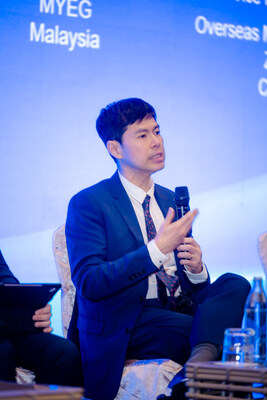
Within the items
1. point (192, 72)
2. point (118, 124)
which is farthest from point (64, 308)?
point (192, 72)

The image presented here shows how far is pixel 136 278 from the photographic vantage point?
Answer: 221 cm

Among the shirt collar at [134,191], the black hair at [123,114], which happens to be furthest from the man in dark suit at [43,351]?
the black hair at [123,114]

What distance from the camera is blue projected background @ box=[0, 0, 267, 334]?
348 cm

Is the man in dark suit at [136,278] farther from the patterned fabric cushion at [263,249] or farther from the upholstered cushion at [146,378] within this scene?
the patterned fabric cushion at [263,249]

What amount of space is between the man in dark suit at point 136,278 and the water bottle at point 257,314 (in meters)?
0.10

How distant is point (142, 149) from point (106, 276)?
70cm

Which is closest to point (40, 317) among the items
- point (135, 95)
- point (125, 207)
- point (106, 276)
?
point (106, 276)

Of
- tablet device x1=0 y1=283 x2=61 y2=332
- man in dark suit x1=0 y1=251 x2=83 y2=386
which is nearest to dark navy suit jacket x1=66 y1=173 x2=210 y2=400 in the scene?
man in dark suit x1=0 y1=251 x2=83 y2=386

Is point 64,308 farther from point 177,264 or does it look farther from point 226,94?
point 226,94

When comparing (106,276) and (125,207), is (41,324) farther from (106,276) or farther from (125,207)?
(125,207)

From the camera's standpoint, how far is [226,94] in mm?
3988

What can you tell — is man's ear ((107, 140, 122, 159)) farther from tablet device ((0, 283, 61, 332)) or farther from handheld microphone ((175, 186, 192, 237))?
tablet device ((0, 283, 61, 332))

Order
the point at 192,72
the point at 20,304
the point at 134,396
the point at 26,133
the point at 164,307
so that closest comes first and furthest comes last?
the point at 20,304 → the point at 134,396 → the point at 164,307 → the point at 26,133 → the point at 192,72

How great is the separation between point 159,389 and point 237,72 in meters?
2.50
